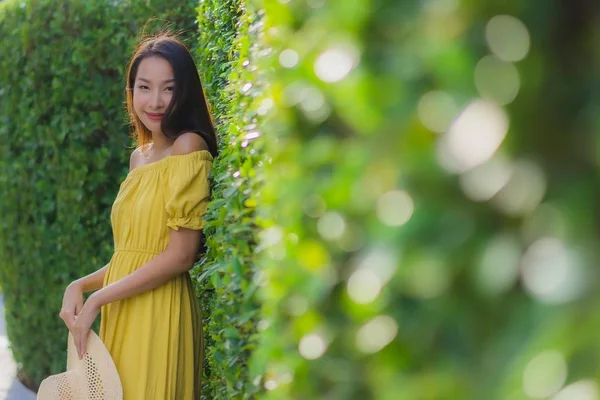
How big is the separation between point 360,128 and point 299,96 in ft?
0.84

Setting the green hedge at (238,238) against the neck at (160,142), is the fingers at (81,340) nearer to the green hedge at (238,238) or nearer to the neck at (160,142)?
the green hedge at (238,238)

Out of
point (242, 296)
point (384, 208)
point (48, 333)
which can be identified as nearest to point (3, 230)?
point (48, 333)

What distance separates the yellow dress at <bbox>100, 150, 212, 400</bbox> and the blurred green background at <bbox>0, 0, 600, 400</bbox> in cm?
186

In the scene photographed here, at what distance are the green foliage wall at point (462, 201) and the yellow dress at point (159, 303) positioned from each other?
2.11m

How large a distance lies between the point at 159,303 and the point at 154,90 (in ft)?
2.66

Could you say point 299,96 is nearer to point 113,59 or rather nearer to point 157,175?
point 157,175

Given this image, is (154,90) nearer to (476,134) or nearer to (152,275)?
(152,275)

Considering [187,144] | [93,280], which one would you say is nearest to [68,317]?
[93,280]

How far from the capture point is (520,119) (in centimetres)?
76

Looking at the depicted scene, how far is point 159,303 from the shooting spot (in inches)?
127

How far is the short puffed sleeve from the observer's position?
3.09 metres

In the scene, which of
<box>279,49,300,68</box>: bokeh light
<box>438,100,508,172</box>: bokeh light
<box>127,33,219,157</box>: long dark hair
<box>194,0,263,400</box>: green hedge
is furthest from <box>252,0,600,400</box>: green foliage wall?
<box>127,33,219,157</box>: long dark hair

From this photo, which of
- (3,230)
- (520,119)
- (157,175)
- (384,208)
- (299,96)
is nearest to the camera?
(520,119)

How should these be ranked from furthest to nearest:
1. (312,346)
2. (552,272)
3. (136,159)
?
(136,159)
(312,346)
(552,272)
